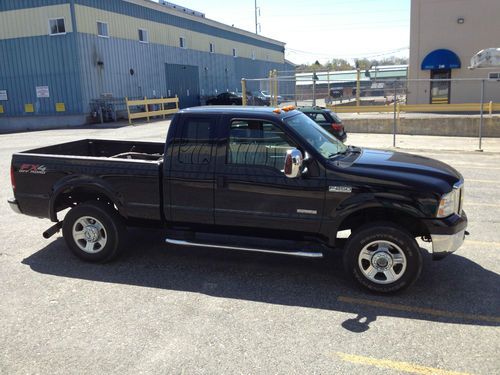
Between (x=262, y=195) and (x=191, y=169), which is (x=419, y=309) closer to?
(x=262, y=195)

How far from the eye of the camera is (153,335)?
410cm

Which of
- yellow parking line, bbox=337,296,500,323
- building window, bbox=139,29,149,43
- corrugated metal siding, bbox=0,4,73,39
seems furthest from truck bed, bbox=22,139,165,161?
building window, bbox=139,29,149,43

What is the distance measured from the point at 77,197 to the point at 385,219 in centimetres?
382

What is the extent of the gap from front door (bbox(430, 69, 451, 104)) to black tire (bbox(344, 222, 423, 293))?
2607 centimetres

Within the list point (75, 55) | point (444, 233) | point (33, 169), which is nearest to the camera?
point (444, 233)

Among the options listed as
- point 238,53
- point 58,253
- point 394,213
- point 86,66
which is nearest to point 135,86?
point 86,66

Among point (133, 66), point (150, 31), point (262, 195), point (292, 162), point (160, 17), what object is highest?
point (160, 17)

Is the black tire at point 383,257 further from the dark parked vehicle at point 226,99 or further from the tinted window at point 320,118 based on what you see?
the dark parked vehicle at point 226,99

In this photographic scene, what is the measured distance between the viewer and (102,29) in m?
29.7

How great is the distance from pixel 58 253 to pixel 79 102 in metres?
24.3

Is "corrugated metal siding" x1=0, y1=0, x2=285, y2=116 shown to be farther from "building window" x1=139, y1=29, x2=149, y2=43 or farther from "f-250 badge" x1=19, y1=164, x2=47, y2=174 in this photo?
"f-250 badge" x1=19, y1=164, x2=47, y2=174

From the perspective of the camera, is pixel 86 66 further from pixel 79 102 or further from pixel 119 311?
pixel 119 311

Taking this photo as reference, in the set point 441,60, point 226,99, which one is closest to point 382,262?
point 441,60

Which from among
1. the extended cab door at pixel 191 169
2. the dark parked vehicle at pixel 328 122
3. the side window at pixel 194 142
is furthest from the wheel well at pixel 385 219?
the dark parked vehicle at pixel 328 122
